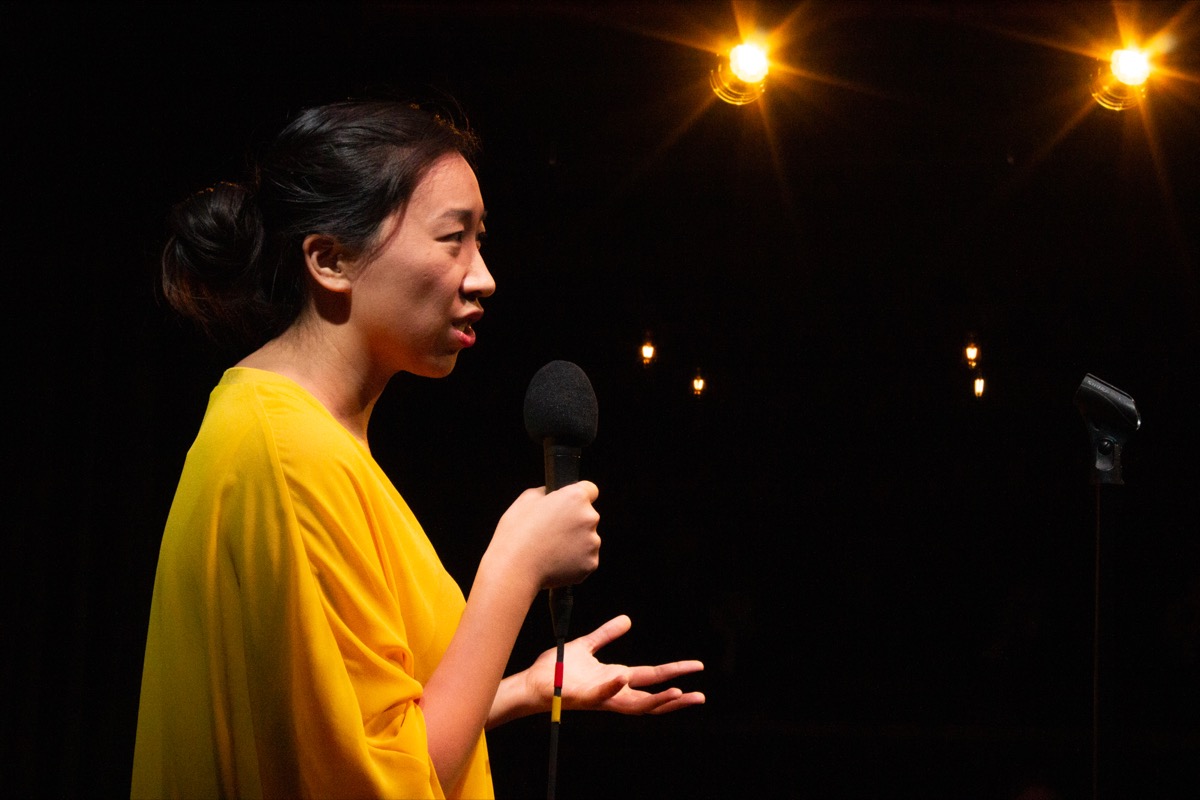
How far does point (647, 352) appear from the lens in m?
4.75

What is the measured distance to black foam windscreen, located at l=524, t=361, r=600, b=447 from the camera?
1069 millimetres

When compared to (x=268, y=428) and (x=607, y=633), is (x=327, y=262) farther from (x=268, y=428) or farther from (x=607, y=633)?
(x=607, y=633)

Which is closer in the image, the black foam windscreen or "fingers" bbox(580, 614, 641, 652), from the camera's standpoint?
the black foam windscreen

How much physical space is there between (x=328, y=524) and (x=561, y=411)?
0.28 m

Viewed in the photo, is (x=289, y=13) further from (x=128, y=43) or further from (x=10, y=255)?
(x=10, y=255)

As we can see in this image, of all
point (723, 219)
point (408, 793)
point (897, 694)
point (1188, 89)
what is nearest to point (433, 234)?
point (408, 793)

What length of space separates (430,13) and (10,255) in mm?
1434

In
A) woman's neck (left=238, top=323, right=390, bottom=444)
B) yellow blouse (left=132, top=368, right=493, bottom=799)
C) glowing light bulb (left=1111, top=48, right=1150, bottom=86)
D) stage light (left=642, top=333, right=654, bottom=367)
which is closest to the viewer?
yellow blouse (left=132, top=368, right=493, bottom=799)

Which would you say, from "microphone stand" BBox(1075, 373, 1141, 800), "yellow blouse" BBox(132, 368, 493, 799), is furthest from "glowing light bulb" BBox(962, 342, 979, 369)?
"yellow blouse" BBox(132, 368, 493, 799)

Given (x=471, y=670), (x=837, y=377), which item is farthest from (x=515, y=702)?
(x=837, y=377)

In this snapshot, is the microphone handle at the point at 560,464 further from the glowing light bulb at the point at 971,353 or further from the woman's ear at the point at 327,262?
the glowing light bulb at the point at 971,353

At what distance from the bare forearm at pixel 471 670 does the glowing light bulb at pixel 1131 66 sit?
3.16 meters

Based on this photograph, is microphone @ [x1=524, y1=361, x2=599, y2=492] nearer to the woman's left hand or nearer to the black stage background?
the woman's left hand

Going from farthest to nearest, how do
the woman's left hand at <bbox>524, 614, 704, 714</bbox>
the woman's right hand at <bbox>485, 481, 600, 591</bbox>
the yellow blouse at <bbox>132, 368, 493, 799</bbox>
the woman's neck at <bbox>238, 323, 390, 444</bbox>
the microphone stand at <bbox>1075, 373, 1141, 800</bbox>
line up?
the microphone stand at <bbox>1075, 373, 1141, 800</bbox> < the woman's left hand at <bbox>524, 614, 704, 714</bbox> < the woman's neck at <bbox>238, 323, 390, 444</bbox> < the woman's right hand at <bbox>485, 481, 600, 591</bbox> < the yellow blouse at <bbox>132, 368, 493, 799</bbox>
